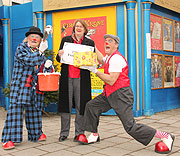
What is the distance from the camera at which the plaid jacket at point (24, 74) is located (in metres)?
4.44

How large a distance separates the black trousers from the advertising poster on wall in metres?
4.46

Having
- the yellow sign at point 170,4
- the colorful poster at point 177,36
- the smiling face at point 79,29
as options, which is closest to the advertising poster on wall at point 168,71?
the colorful poster at point 177,36

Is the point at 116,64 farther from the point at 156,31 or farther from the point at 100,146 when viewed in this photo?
the point at 156,31

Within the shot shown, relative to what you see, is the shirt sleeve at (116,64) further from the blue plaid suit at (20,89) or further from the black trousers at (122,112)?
the blue plaid suit at (20,89)

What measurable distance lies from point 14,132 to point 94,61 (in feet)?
5.63

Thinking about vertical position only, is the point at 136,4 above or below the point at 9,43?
above

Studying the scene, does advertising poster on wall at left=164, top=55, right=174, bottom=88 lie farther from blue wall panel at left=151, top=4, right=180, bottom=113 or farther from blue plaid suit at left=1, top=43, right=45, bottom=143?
blue plaid suit at left=1, top=43, right=45, bottom=143

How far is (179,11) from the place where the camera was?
28.5 feet

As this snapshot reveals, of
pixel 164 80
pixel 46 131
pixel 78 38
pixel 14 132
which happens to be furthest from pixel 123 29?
pixel 14 132

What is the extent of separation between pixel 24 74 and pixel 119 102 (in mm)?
1588

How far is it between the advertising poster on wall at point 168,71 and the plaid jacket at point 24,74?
4.75m

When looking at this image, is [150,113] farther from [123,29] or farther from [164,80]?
[123,29]

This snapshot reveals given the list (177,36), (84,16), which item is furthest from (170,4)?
(84,16)

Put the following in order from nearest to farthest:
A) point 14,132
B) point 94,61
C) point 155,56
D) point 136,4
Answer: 1. point 94,61
2. point 14,132
3. point 136,4
4. point 155,56
